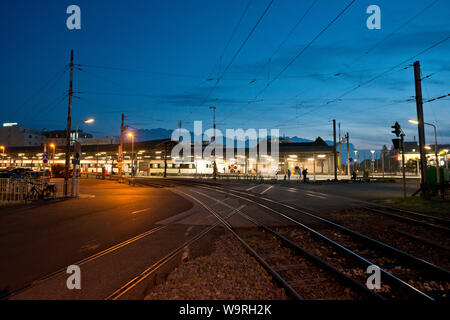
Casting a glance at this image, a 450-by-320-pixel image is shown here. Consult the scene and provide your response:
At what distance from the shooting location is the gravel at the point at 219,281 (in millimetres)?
3926

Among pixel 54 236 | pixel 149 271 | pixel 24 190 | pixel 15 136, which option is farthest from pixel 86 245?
pixel 15 136

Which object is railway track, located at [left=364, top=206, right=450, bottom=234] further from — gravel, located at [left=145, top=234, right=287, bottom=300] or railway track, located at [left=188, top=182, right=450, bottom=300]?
gravel, located at [left=145, top=234, right=287, bottom=300]

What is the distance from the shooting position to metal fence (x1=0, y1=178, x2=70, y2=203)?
14.6m

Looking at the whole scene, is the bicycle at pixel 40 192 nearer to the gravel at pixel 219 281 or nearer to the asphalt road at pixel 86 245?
the asphalt road at pixel 86 245

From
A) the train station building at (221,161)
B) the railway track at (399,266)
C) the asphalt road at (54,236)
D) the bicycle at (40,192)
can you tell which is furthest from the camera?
the train station building at (221,161)

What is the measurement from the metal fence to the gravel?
47.3ft

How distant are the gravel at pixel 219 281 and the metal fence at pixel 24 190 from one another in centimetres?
1443

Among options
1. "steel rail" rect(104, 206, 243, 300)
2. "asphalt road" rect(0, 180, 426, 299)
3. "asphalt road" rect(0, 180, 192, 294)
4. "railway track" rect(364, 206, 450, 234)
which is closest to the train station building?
"asphalt road" rect(0, 180, 192, 294)

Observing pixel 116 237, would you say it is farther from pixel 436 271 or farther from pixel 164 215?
pixel 436 271

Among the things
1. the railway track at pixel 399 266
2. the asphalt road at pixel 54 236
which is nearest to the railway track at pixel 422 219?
the railway track at pixel 399 266

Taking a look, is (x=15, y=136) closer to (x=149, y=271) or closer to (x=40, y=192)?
(x=40, y=192)

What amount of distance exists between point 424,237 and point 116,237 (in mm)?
8665

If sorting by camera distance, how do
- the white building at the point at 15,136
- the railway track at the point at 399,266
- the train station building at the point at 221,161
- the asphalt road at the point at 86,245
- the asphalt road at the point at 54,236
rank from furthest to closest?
1. the white building at the point at 15,136
2. the train station building at the point at 221,161
3. the asphalt road at the point at 54,236
4. the asphalt road at the point at 86,245
5. the railway track at the point at 399,266

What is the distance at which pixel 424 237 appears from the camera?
7305mm
